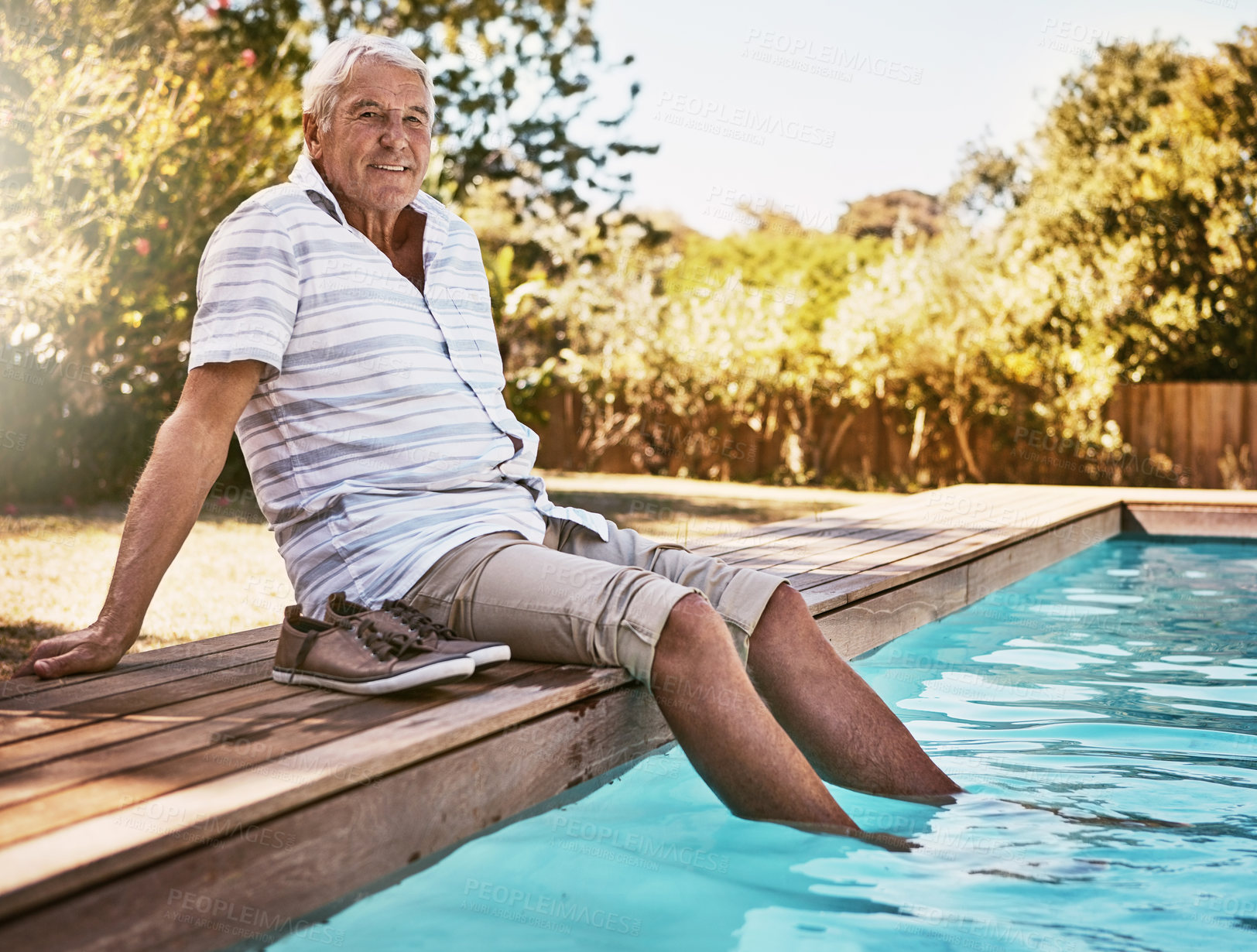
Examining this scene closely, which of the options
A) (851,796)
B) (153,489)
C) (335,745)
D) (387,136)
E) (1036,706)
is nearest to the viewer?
(335,745)

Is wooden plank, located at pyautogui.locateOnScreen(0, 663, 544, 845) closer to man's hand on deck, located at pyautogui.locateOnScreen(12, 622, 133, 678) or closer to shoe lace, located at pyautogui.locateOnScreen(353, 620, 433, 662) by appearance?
shoe lace, located at pyautogui.locateOnScreen(353, 620, 433, 662)

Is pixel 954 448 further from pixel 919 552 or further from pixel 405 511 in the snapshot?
pixel 405 511

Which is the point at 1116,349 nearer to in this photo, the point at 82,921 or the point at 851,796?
the point at 851,796

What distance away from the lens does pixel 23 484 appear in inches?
326

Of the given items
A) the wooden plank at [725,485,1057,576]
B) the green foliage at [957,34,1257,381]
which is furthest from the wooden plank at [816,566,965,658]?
the green foliage at [957,34,1257,381]

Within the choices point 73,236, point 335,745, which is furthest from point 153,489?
point 73,236

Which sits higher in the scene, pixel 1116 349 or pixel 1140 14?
pixel 1140 14

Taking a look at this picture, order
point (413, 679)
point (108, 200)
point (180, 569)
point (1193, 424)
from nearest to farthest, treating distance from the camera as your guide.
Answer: point (413, 679), point (180, 569), point (108, 200), point (1193, 424)

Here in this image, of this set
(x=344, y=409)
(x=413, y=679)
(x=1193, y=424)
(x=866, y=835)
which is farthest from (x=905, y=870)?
(x=1193, y=424)

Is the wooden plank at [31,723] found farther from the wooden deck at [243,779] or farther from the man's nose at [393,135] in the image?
the man's nose at [393,135]

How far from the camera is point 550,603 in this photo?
7.44ft

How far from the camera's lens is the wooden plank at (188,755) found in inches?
59.7

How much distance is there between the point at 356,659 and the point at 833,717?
0.93 metres

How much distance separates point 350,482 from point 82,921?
1.13 m
